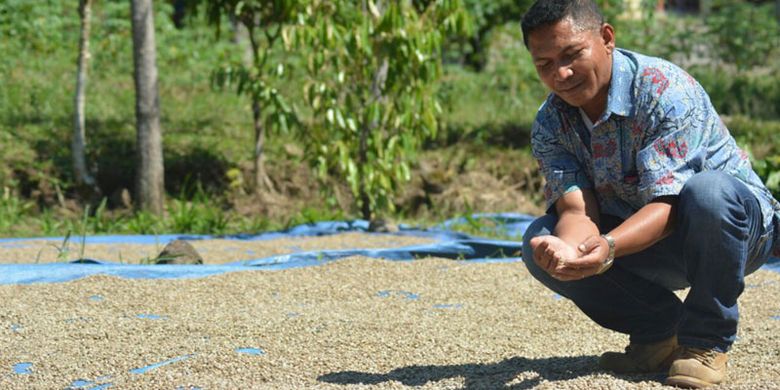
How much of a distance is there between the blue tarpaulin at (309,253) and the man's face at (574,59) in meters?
2.19

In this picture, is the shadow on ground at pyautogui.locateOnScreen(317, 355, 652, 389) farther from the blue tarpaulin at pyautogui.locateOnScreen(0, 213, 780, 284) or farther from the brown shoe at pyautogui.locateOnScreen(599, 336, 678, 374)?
the blue tarpaulin at pyautogui.locateOnScreen(0, 213, 780, 284)

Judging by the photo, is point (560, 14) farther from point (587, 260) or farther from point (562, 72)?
point (587, 260)

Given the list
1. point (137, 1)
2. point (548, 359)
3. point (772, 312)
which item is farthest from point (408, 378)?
point (137, 1)

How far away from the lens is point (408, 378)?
2725mm

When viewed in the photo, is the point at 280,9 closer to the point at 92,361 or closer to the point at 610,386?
the point at 92,361

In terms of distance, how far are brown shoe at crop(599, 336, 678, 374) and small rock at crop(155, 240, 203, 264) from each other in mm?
2463

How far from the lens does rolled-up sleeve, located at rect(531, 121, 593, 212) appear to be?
103 inches

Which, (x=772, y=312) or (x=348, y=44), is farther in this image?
(x=348, y=44)

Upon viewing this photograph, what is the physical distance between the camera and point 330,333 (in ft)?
10.6

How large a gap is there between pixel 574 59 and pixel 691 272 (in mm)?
568

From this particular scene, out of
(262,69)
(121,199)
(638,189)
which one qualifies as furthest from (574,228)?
(121,199)

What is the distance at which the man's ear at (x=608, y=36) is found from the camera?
2.50 meters

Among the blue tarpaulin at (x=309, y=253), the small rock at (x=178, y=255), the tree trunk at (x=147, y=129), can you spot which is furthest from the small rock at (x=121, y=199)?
the small rock at (x=178, y=255)

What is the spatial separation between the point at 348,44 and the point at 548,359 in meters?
3.27
